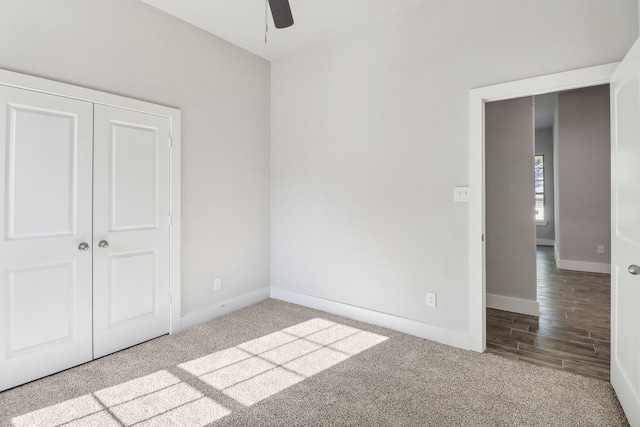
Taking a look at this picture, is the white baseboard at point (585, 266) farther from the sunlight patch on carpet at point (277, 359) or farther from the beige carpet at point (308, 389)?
the sunlight patch on carpet at point (277, 359)

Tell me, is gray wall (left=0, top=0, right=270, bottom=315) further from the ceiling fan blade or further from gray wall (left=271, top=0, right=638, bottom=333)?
the ceiling fan blade

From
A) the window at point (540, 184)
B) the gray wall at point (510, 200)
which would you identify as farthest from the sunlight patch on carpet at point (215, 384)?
the window at point (540, 184)

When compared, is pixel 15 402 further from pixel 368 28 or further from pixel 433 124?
pixel 368 28

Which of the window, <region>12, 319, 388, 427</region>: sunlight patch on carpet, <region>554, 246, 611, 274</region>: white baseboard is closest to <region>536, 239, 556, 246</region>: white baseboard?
the window

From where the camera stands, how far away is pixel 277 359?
8.41 ft

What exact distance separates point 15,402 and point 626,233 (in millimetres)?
3677

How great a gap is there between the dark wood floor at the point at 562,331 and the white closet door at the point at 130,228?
2931mm

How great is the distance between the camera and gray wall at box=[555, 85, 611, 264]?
18.2 ft

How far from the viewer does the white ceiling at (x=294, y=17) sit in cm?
287

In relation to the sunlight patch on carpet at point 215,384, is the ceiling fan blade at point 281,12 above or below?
above

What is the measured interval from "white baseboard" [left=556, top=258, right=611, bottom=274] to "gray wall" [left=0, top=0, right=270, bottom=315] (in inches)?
206

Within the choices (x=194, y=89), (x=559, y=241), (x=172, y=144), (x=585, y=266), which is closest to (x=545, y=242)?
(x=559, y=241)

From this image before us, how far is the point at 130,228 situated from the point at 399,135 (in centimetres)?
248

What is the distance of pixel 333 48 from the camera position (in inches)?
138
